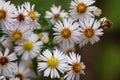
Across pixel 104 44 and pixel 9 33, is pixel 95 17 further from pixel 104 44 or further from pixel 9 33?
pixel 104 44

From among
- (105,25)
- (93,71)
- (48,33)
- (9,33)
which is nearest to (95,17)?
(105,25)

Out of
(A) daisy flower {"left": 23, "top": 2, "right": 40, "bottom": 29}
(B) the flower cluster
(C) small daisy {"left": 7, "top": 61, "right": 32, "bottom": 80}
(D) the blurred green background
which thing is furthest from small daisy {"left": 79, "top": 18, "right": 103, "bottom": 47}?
(D) the blurred green background

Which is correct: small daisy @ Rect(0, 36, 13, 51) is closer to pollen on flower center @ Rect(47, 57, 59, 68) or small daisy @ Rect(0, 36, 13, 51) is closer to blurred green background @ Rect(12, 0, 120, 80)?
pollen on flower center @ Rect(47, 57, 59, 68)

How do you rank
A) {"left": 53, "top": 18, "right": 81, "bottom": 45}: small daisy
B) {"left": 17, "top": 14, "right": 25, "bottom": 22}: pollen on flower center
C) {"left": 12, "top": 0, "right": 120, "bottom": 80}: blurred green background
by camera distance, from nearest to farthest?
{"left": 17, "top": 14, "right": 25, "bottom": 22}: pollen on flower center
{"left": 53, "top": 18, "right": 81, "bottom": 45}: small daisy
{"left": 12, "top": 0, "right": 120, "bottom": 80}: blurred green background

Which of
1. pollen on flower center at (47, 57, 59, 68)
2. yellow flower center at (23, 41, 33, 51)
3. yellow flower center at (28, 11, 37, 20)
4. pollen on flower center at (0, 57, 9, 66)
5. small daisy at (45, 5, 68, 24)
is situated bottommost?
pollen on flower center at (47, 57, 59, 68)

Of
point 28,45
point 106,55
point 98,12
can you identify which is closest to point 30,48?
point 28,45

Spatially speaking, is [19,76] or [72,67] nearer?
[72,67]

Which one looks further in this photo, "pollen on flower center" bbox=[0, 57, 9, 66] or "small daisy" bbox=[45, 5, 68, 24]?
"small daisy" bbox=[45, 5, 68, 24]

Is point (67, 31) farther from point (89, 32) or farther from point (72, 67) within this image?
point (72, 67)
